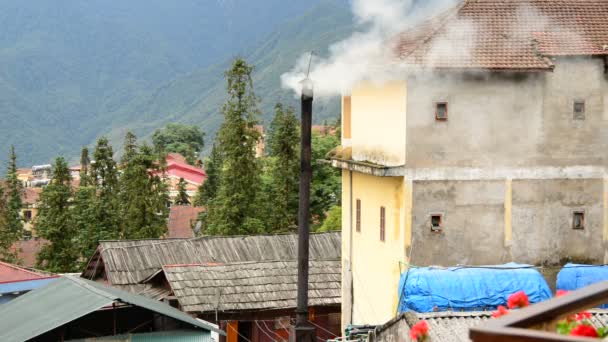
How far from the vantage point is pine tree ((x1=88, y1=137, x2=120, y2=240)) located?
151ft

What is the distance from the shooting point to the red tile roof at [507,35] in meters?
18.9

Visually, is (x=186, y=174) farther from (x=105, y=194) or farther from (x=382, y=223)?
(x=382, y=223)

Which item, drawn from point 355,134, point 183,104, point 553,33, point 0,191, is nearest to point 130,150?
point 0,191

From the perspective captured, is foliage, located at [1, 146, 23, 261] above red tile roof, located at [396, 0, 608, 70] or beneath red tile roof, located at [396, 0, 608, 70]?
beneath

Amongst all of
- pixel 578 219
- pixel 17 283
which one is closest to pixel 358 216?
pixel 578 219

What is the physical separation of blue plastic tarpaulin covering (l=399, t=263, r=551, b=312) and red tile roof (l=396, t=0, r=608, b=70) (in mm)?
3989

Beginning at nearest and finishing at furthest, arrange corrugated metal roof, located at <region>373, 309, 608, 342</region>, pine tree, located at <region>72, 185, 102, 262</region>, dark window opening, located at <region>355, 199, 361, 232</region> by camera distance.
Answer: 1. corrugated metal roof, located at <region>373, 309, 608, 342</region>
2. dark window opening, located at <region>355, 199, 361, 232</region>
3. pine tree, located at <region>72, 185, 102, 262</region>

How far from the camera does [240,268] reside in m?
25.3

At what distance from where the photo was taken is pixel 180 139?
4697 inches

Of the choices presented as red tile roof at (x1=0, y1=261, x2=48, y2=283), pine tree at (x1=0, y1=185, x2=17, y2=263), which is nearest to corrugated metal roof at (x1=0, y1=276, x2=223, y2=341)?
red tile roof at (x1=0, y1=261, x2=48, y2=283)

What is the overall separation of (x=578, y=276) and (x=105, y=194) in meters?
34.7

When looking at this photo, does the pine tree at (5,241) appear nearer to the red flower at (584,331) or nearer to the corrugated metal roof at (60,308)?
the corrugated metal roof at (60,308)

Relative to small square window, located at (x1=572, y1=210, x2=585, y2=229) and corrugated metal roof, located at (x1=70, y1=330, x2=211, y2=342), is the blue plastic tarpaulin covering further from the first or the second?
corrugated metal roof, located at (x1=70, y1=330, x2=211, y2=342)

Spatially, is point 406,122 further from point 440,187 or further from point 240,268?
point 240,268
